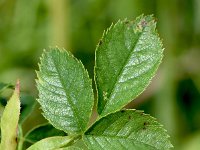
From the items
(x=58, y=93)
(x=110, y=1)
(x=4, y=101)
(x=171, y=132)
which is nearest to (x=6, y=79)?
(x=110, y=1)

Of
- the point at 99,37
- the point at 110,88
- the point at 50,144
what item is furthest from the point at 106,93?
the point at 99,37

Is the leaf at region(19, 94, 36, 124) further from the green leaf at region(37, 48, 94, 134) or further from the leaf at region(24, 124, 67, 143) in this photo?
the green leaf at region(37, 48, 94, 134)

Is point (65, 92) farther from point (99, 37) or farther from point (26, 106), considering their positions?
point (99, 37)

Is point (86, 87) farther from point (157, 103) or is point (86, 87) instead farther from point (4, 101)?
point (157, 103)

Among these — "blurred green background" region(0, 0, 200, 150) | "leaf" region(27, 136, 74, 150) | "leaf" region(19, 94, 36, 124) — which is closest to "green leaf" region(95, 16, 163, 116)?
"leaf" region(27, 136, 74, 150)

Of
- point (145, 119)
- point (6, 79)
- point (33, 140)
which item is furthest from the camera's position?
point (6, 79)
